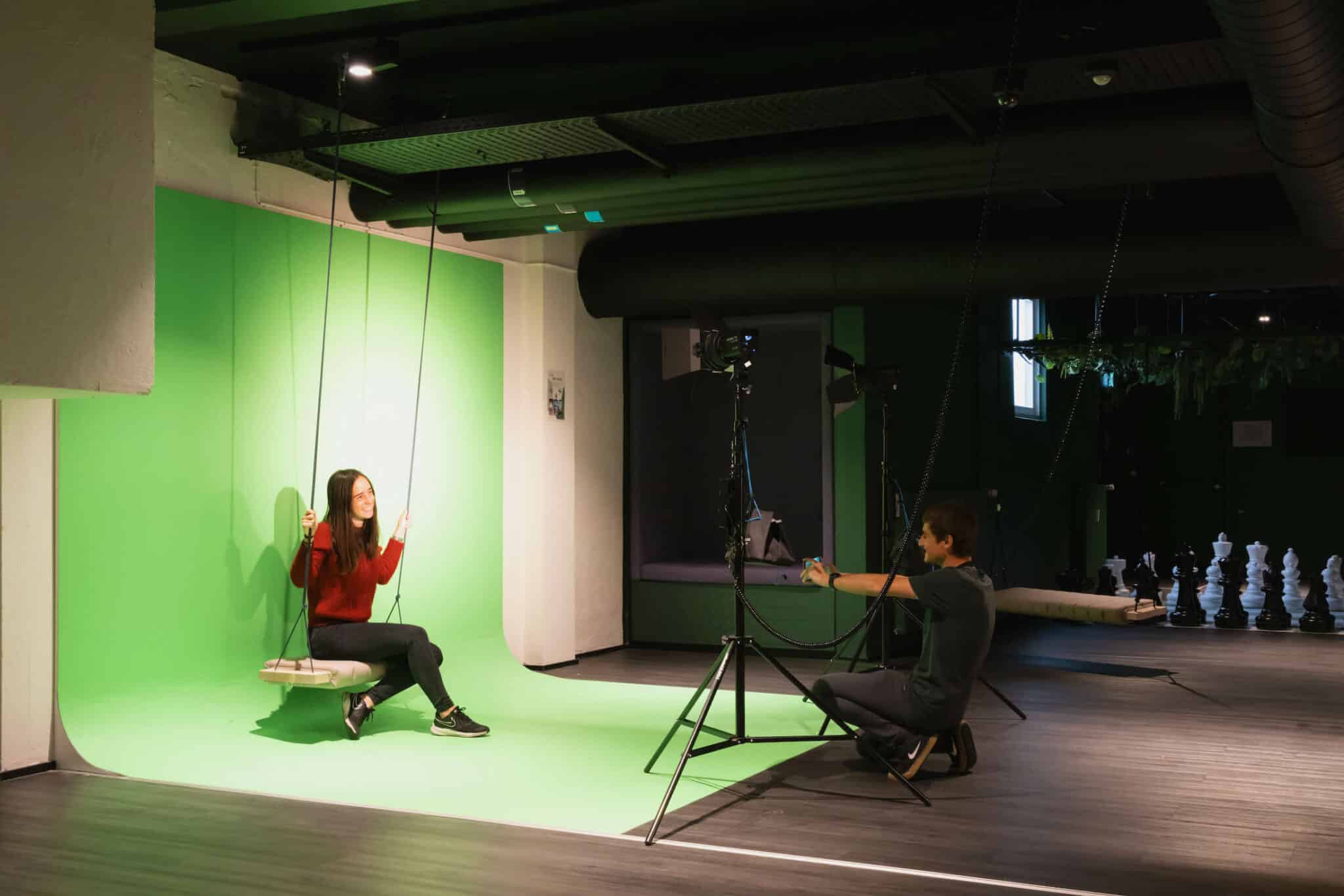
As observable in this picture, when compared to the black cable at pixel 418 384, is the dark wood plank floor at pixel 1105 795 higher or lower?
lower

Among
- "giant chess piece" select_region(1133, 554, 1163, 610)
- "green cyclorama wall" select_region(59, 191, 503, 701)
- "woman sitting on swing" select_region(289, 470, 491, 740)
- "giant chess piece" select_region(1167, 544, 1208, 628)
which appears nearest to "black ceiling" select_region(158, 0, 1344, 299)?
"green cyclorama wall" select_region(59, 191, 503, 701)

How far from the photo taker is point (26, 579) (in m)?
5.19

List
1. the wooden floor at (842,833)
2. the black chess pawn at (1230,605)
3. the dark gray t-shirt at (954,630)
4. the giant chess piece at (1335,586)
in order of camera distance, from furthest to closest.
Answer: the giant chess piece at (1335,586)
the black chess pawn at (1230,605)
the dark gray t-shirt at (954,630)
the wooden floor at (842,833)

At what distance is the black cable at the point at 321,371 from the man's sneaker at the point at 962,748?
271 centimetres

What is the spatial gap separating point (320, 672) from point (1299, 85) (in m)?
4.28

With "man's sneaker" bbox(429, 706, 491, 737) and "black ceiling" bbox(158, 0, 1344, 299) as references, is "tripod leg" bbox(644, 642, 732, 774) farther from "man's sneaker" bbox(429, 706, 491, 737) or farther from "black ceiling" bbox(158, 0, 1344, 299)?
"black ceiling" bbox(158, 0, 1344, 299)

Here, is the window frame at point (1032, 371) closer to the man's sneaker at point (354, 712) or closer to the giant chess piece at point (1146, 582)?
the giant chess piece at point (1146, 582)

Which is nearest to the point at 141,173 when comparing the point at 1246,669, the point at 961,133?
the point at 961,133

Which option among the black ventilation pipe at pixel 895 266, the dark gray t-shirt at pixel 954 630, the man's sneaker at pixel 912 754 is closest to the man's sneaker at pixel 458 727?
the man's sneaker at pixel 912 754

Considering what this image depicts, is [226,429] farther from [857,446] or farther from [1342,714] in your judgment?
[1342,714]

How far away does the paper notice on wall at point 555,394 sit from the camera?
817 cm

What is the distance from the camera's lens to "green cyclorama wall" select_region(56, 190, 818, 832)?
5289 mm

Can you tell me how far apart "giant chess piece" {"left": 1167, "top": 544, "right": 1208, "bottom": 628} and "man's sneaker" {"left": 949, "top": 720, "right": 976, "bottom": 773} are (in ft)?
18.2

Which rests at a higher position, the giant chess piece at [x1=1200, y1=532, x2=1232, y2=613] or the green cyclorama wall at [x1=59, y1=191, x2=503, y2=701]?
the green cyclorama wall at [x1=59, y1=191, x2=503, y2=701]
